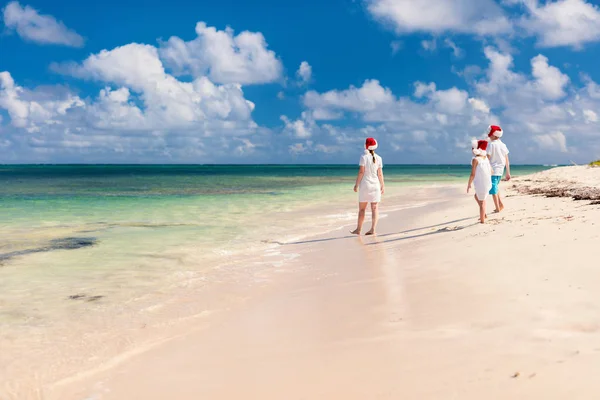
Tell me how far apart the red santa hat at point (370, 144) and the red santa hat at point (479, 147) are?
231 cm

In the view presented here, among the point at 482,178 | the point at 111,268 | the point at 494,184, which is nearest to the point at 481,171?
the point at 482,178

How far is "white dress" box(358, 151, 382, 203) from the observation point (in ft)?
36.0

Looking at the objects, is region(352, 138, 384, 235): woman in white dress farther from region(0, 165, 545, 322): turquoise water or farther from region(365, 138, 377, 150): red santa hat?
region(0, 165, 545, 322): turquoise water

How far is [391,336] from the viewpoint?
13.5 feet

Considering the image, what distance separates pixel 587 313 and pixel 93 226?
44.4 ft

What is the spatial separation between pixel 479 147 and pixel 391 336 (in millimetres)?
8048

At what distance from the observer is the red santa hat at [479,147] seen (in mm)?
10961

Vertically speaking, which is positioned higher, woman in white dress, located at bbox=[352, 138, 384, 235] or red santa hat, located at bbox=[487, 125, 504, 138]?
red santa hat, located at bbox=[487, 125, 504, 138]

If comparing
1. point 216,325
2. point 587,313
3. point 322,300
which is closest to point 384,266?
point 322,300

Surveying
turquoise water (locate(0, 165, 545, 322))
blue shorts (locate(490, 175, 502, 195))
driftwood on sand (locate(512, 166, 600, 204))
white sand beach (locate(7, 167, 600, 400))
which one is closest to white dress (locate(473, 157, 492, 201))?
blue shorts (locate(490, 175, 502, 195))

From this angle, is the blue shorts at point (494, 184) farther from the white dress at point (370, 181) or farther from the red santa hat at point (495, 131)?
the white dress at point (370, 181)

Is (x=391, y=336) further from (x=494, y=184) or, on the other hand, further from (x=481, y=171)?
(x=494, y=184)

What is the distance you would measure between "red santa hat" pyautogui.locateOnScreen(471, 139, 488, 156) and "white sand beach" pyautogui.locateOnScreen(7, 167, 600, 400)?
3847 millimetres

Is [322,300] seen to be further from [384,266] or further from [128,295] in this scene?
[128,295]
